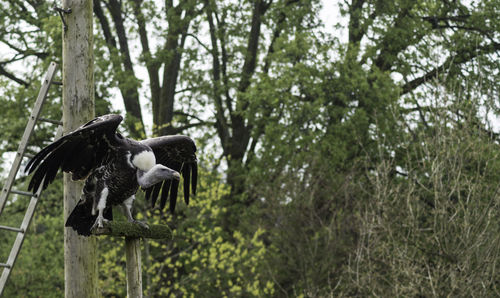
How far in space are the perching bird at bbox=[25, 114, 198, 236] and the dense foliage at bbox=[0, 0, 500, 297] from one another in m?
7.50

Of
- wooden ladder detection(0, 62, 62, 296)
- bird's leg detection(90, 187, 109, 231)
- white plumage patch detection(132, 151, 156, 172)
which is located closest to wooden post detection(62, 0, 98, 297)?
wooden ladder detection(0, 62, 62, 296)

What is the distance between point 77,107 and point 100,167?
1.53 m

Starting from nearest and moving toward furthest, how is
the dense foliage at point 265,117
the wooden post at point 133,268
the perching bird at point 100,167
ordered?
the perching bird at point 100,167, the wooden post at point 133,268, the dense foliage at point 265,117

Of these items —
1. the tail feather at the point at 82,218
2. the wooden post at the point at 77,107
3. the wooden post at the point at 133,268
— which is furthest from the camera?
the wooden post at the point at 77,107

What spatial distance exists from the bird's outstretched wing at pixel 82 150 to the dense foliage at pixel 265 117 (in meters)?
7.54

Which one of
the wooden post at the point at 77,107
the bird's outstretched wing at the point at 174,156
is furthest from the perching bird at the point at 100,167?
the wooden post at the point at 77,107

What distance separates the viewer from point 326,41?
59.1ft

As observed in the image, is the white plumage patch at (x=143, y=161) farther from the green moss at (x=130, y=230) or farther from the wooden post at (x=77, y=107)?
the wooden post at (x=77, y=107)

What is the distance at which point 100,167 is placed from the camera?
555cm

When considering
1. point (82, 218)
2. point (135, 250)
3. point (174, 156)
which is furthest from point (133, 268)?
point (174, 156)

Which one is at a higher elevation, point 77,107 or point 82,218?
point 77,107

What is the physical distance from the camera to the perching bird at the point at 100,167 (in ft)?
17.5

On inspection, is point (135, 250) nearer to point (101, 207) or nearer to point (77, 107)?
point (101, 207)

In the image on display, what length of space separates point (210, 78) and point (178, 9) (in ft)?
6.92
